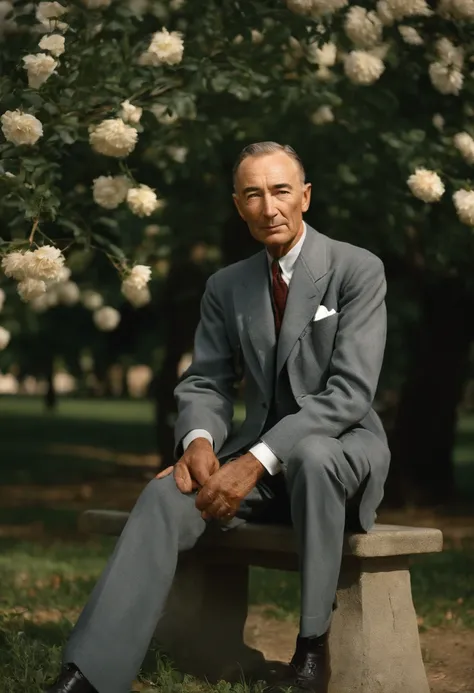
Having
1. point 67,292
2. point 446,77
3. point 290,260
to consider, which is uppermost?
point 290,260

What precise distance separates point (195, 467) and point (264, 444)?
10.0 inches

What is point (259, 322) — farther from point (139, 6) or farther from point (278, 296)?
point (139, 6)

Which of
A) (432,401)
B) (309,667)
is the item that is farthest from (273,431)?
(432,401)

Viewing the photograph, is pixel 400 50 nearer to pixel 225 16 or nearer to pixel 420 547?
pixel 225 16

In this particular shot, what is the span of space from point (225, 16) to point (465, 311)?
20.5 feet

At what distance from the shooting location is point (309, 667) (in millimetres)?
4289

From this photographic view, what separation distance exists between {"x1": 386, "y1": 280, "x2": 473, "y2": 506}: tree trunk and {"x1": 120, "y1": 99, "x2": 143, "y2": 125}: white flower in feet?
22.1

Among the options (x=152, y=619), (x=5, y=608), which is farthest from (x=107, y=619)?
(x=5, y=608)

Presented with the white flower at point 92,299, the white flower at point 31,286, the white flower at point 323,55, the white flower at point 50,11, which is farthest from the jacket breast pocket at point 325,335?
the white flower at point 92,299

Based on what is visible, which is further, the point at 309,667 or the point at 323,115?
the point at 323,115

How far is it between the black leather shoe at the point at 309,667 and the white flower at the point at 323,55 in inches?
155

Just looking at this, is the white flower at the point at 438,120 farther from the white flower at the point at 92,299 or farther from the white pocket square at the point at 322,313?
the white flower at the point at 92,299

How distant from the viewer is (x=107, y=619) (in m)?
4.27

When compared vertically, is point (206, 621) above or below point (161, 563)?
below
